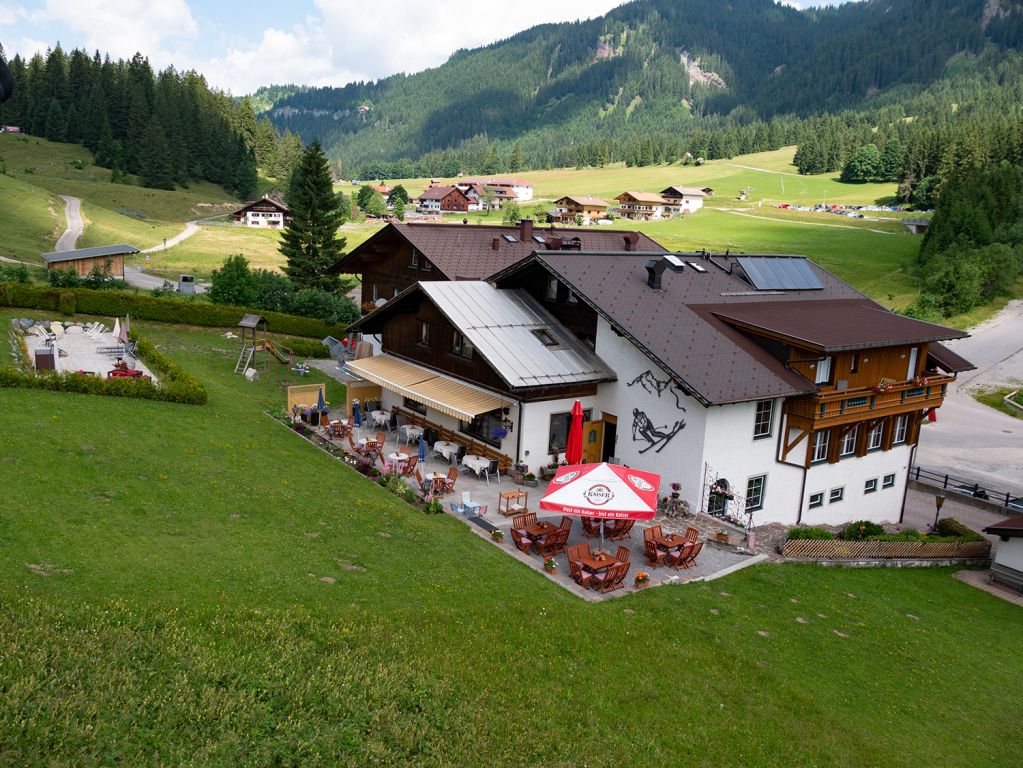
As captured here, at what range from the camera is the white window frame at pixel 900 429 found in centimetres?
2934

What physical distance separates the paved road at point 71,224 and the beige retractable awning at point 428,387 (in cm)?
5666

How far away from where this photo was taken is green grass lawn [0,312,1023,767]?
32.9 ft

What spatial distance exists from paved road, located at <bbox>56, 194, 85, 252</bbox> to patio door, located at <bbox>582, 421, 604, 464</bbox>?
6592 cm

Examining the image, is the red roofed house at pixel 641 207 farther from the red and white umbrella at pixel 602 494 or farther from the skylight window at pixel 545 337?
the red and white umbrella at pixel 602 494

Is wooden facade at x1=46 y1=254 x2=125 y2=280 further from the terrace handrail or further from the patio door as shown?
the patio door

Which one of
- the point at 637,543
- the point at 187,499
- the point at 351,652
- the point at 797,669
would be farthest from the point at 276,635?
the point at 637,543

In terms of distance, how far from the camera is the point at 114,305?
4184cm

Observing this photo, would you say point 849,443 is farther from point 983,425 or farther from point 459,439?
point 983,425

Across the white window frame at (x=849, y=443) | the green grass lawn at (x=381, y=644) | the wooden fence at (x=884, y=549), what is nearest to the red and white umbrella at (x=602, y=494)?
the green grass lawn at (x=381, y=644)

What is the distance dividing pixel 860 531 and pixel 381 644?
Result: 60.6 feet

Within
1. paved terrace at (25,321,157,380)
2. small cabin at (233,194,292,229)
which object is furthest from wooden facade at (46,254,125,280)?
small cabin at (233,194,292,229)

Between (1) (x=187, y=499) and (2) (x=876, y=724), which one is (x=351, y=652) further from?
(2) (x=876, y=724)

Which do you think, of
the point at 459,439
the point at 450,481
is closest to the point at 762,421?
the point at 450,481

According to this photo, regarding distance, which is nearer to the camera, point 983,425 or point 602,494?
point 602,494
